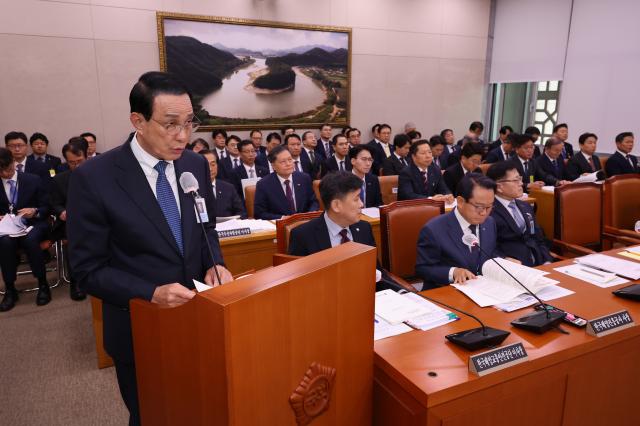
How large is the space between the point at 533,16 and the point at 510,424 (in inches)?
344

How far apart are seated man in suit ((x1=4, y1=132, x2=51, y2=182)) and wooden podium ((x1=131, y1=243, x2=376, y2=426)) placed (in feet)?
15.6

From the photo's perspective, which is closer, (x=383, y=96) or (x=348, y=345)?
(x=348, y=345)

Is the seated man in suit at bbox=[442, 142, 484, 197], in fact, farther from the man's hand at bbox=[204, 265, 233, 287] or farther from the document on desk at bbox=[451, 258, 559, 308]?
the man's hand at bbox=[204, 265, 233, 287]

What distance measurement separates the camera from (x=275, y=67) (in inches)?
292

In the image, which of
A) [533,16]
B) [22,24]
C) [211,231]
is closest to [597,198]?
[211,231]

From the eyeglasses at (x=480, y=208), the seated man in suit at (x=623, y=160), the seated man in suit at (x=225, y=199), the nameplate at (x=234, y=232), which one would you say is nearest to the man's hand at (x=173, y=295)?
the eyeglasses at (x=480, y=208)

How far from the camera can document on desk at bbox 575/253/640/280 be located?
2.17 metres

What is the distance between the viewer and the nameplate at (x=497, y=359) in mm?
1278

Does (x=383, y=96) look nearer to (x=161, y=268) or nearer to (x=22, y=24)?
(x=22, y=24)

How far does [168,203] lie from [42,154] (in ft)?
18.2

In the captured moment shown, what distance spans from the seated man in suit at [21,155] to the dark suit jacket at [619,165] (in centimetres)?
697

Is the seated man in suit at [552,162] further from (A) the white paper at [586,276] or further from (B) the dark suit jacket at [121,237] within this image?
(B) the dark suit jacket at [121,237]

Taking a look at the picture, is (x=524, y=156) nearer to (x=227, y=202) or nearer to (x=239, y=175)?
(x=239, y=175)

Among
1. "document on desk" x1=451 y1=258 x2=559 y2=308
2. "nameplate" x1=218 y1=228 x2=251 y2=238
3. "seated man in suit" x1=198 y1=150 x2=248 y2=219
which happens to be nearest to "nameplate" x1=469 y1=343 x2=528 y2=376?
"document on desk" x1=451 y1=258 x2=559 y2=308
